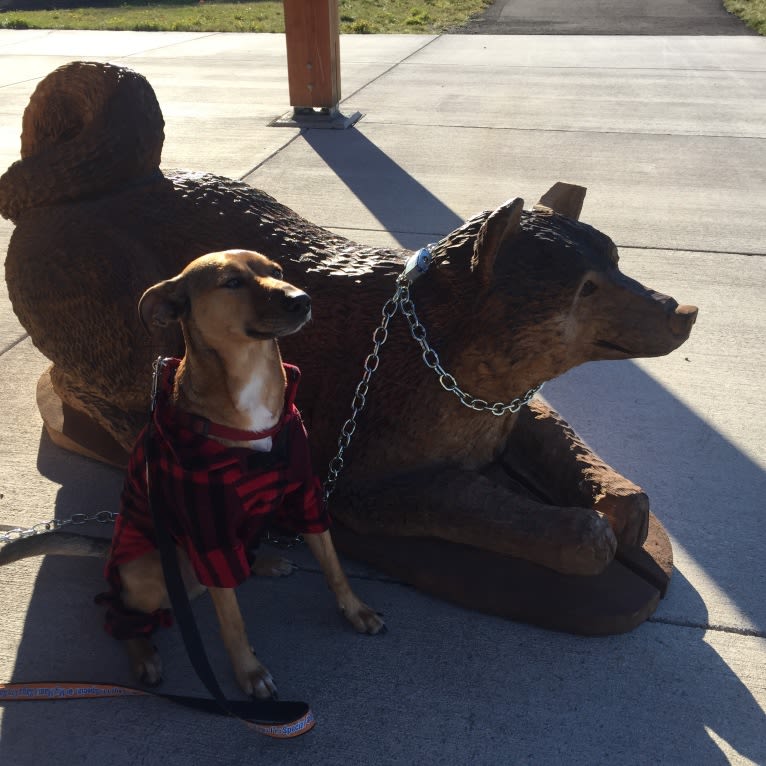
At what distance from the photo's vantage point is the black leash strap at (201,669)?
8.00 feet

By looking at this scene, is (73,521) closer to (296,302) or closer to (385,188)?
(296,302)

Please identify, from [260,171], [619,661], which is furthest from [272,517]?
[260,171]

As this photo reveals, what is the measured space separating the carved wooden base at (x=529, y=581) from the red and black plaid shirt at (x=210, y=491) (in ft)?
1.64

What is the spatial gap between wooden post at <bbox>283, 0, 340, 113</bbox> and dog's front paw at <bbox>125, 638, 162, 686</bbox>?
741cm

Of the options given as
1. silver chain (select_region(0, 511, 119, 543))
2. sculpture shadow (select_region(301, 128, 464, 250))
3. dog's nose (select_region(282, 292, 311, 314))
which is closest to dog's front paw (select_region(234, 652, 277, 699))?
silver chain (select_region(0, 511, 119, 543))

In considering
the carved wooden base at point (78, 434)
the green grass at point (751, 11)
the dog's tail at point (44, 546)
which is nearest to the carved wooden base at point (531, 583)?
the dog's tail at point (44, 546)

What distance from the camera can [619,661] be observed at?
274 centimetres

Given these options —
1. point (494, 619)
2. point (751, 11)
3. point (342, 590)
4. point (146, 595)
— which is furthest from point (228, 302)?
point (751, 11)

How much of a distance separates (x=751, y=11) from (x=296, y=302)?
1785 centimetres

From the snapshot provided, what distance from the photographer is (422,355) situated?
112 inches

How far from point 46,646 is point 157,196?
1697mm

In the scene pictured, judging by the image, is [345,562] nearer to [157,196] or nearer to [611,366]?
[157,196]

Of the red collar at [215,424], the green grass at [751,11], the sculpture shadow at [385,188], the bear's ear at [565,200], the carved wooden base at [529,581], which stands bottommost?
the carved wooden base at [529,581]

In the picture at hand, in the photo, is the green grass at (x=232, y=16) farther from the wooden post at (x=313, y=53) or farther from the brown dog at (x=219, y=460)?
the brown dog at (x=219, y=460)
